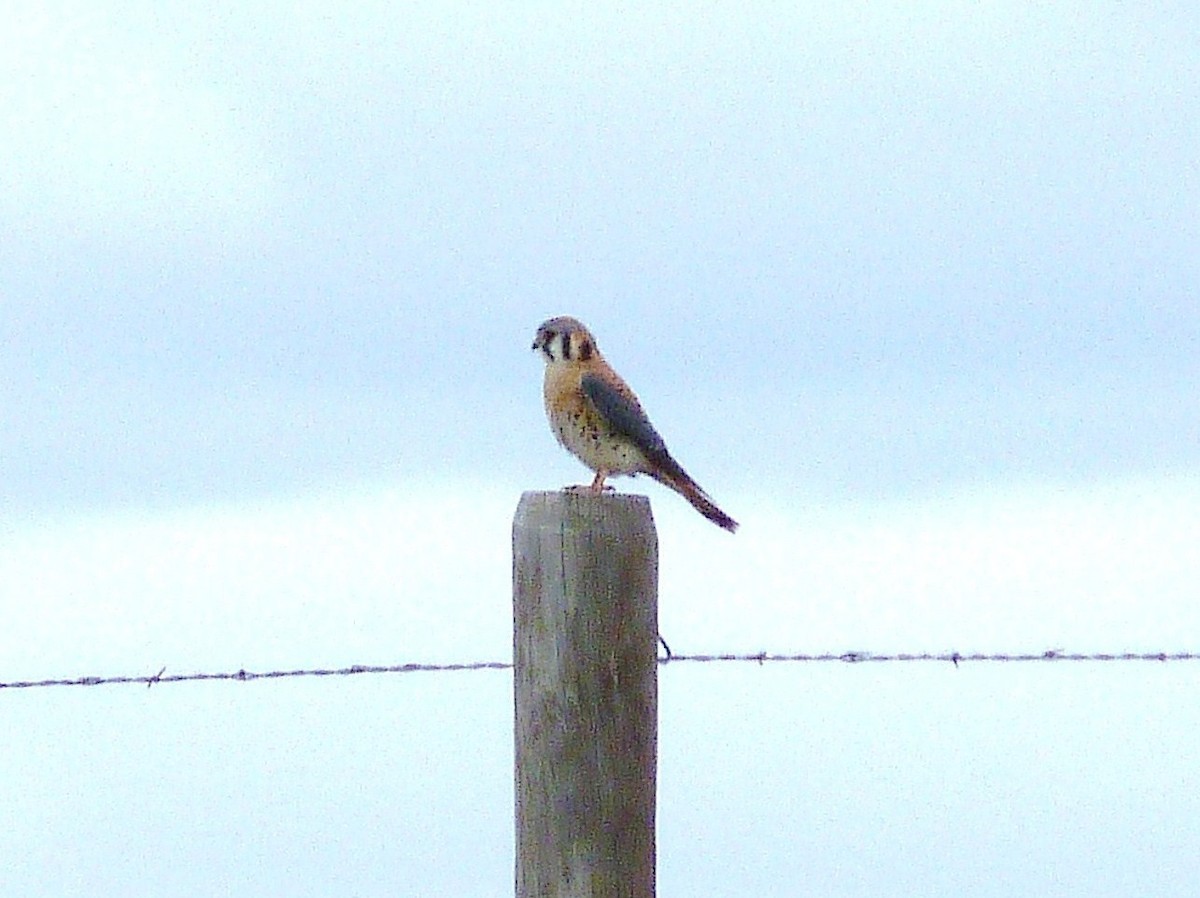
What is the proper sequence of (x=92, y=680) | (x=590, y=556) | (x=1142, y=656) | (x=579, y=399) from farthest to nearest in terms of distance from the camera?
(x=579, y=399)
(x=1142, y=656)
(x=92, y=680)
(x=590, y=556)

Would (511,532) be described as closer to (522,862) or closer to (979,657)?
(522,862)

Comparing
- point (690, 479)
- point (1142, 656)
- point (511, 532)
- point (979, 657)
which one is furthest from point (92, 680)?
point (1142, 656)

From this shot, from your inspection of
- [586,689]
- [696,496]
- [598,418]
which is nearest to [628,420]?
[598,418]

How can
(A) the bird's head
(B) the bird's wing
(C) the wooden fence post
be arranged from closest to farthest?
1. (C) the wooden fence post
2. (B) the bird's wing
3. (A) the bird's head

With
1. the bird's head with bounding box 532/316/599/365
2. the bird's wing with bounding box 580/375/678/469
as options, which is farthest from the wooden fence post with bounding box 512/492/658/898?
the bird's head with bounding box 532/316/599/365

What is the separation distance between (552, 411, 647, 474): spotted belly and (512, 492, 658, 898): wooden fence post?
158 centimetres

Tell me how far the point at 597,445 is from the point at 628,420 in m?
0.12

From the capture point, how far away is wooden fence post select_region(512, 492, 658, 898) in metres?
2.51

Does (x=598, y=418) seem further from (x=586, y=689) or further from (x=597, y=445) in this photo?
(x=586, y=689)

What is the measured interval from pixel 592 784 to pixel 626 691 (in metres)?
0.15

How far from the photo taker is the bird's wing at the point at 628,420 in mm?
4098

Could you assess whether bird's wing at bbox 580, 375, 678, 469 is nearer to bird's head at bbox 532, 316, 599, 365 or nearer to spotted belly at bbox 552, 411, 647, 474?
spotted belly at bbox 552, 411, 647, 474

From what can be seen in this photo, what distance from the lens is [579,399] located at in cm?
416

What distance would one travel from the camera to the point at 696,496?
422 centimetres
